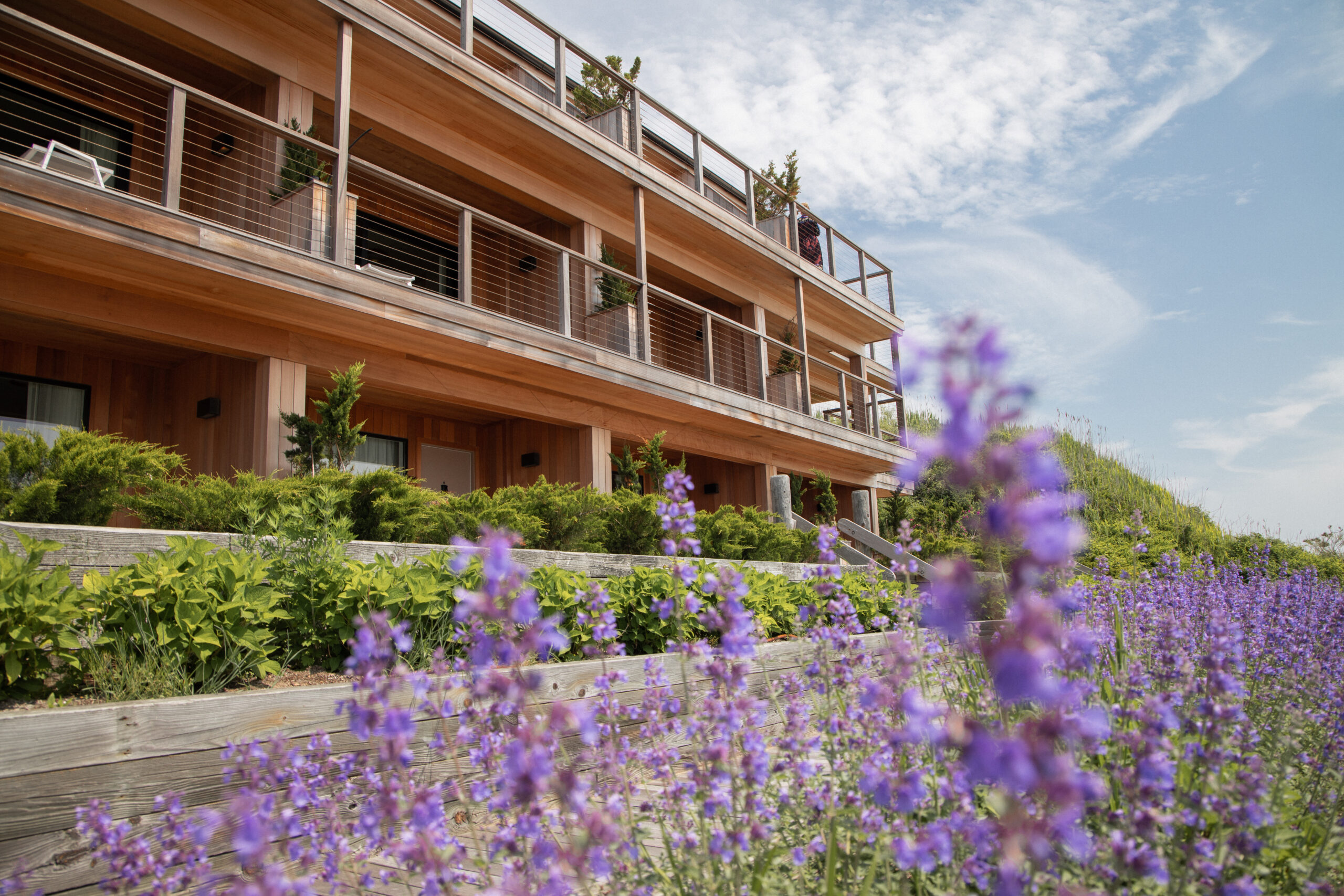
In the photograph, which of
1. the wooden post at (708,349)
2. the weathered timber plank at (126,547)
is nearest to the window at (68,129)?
the weathered timber plank at (126,547)

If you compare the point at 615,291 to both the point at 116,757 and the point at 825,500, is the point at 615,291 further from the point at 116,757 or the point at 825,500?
the point at 116,757

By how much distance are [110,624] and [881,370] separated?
18723 millimetres

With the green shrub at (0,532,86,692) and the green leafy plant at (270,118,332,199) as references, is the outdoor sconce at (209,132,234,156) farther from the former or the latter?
the green shrub at (0,532,86,692)

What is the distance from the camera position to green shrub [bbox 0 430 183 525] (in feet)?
13.8

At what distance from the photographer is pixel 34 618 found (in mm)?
2604

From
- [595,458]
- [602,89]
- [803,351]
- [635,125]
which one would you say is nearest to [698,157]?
[635,125]

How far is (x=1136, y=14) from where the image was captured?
9.84m

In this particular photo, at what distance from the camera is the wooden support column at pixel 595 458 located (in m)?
10.4

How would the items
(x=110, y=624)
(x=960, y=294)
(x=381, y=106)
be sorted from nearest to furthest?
(x=960, y=294) → (x=110, y=624) → (x=381, y=106)

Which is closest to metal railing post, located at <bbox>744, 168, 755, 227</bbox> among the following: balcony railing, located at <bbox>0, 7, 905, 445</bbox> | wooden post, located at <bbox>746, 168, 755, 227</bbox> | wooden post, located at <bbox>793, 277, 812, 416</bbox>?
wooden post, located at <bbox>746, 168, 755, 227</bbox>

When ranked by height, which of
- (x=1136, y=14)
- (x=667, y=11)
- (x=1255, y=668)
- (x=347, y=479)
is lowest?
(x=1255, y=668)

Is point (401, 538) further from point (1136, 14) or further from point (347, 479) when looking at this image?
point (1136, 14)

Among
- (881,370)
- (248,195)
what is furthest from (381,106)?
(881,370)

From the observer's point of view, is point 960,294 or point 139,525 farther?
point 139,525
